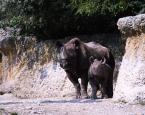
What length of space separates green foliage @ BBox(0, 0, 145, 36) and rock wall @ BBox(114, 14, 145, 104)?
10.2 feet

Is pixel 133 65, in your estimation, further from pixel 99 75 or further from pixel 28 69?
pixel 28 69

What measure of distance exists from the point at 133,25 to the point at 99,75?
79.9 inches

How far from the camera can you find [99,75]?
525 inches

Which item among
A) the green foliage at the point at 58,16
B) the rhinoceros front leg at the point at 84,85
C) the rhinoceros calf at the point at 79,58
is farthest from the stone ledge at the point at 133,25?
the green foliage at the point at 58,16

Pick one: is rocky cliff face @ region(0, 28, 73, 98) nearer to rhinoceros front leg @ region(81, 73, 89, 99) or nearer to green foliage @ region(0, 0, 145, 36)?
green foliage @ region(0, 0, 145, 36)

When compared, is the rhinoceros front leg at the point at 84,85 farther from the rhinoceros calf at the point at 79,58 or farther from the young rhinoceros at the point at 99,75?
the young rhinoceros at the point at 99,75

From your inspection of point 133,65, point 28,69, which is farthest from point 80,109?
point 28,69

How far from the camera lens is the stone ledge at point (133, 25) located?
11523 millimetres

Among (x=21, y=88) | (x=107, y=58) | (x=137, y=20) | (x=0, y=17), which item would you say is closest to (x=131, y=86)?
(x=137, y=20)

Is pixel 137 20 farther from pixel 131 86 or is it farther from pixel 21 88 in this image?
pixel 21 88

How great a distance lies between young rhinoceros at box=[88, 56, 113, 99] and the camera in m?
13.3

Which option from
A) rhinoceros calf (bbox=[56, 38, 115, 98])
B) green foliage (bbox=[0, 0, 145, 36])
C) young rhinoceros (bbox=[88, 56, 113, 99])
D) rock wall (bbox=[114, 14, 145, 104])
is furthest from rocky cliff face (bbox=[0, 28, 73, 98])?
rock wall (bbox=[114, 14, 145, 104])

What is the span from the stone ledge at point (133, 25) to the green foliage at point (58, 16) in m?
2.98

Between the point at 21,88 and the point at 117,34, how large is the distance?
3.51m
